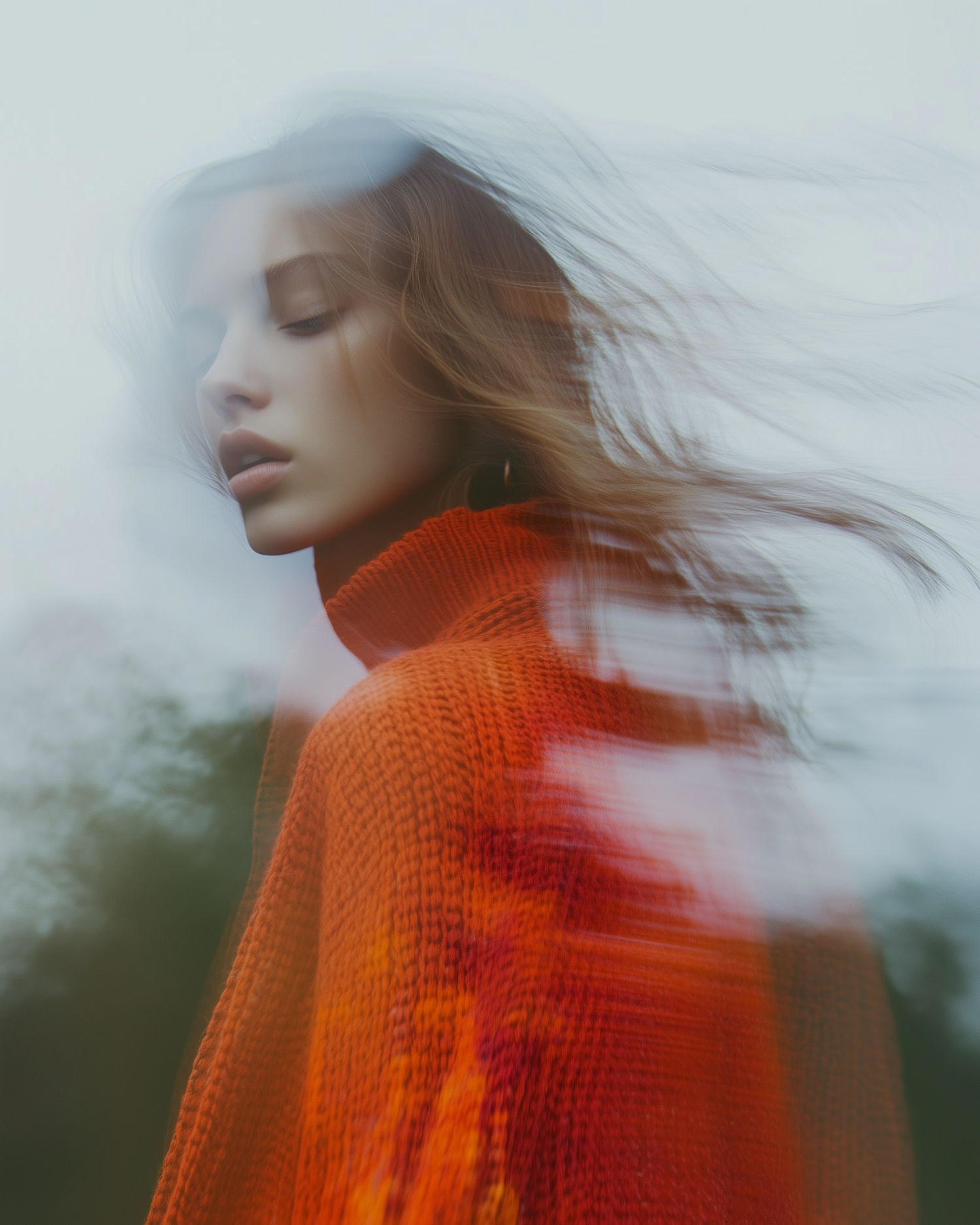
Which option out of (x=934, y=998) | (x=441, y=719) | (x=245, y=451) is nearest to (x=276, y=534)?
(x=245, y=451)

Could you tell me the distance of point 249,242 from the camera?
0.40m

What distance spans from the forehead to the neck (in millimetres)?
118

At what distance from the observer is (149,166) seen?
45 cm

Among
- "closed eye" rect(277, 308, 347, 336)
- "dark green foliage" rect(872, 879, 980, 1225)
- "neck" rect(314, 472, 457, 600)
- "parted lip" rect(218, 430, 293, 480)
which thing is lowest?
"dark green foliage" rect(872, 879, 980, 1225)

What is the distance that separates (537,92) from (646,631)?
1.00ft

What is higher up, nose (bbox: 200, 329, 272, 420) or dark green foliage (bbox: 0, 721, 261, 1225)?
nose (bbox: 200, 329, 272, 420)

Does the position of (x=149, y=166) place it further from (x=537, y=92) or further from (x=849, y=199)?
(x=849, y=199)

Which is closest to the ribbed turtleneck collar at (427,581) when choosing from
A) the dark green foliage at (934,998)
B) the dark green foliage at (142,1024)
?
the dark green foliage at (142,1024)

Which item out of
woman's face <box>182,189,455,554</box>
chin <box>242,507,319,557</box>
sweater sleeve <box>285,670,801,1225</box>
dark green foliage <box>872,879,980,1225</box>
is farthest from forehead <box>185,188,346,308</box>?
dark green foliage <box>872,879,980,1225</box>

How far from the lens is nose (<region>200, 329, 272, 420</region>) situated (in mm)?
383

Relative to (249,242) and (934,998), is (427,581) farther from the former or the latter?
(934,998)

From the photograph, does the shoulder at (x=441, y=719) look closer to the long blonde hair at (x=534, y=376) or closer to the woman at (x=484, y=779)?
the woman at (x=484, y=779)

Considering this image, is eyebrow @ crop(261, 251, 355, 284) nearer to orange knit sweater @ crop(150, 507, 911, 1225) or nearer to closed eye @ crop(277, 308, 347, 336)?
closed eye @ crop(277, 308, 347, 336)

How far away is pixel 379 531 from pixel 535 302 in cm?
14
